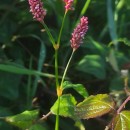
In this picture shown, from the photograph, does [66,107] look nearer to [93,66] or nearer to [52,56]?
[93,66]

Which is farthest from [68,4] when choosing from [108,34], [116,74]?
[108,34]

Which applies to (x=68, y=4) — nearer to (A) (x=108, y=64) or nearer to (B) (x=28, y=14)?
(A) (x=108, y=64)

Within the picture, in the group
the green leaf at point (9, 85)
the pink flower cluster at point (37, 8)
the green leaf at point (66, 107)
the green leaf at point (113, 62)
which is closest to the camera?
the pink flower cluster at point (37, 8)

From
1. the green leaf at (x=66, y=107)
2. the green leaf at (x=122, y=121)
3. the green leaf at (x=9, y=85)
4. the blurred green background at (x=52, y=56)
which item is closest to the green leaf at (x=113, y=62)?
the blurred green background at (x=52, y=56)

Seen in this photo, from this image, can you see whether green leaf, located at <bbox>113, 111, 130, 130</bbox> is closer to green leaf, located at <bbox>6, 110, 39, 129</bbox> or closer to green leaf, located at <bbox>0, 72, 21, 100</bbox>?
green leaf, located at <bbox>6, 110, 39, 129</bbox>

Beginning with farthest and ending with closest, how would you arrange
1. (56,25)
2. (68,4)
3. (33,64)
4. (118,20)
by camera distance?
(118,20), (56,25), (33,64), (68,4)

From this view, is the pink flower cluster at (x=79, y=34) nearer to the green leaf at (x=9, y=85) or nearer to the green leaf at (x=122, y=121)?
the green leaf at (x=122, y=121)

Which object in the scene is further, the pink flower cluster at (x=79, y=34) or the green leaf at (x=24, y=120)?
the green leaf at (x=24, y=120)

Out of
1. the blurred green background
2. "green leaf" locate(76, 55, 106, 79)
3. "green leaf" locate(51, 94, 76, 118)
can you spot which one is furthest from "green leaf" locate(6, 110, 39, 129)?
"green leaf" locate(76, 55, 106, 79)
